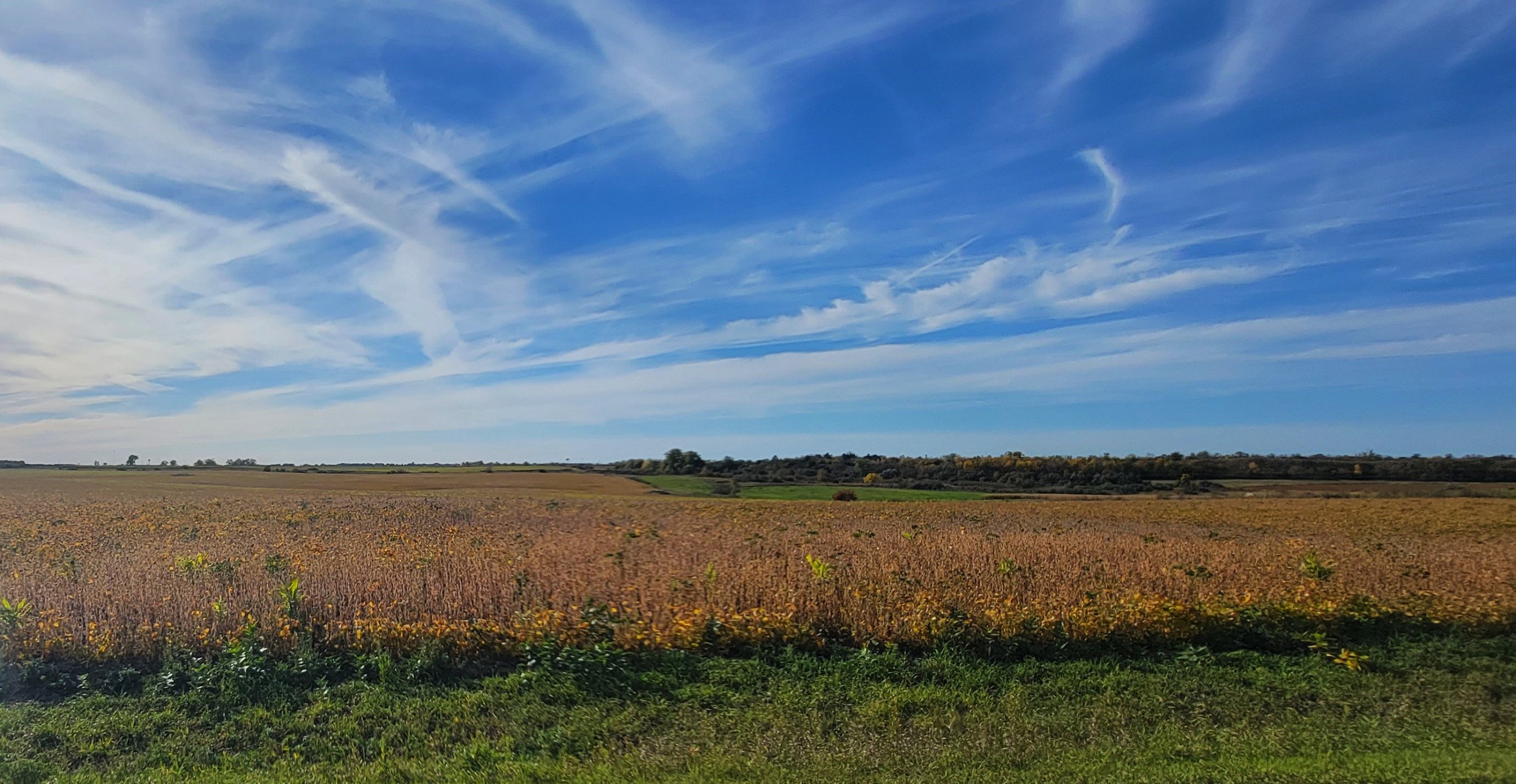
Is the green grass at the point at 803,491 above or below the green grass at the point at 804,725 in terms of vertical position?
above

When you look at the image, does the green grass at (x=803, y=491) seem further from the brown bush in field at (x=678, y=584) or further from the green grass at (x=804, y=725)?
the green grass at (x=804, y=725)

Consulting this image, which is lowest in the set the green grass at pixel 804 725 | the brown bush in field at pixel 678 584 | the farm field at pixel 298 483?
the green grass at pixel 804 725

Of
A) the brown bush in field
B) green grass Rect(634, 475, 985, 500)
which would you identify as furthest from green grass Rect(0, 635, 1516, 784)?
green grass Rect(634, 475, 985, 500)

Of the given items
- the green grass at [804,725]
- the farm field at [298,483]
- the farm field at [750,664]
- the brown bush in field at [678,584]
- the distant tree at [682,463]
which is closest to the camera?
the green grass at [804,725]

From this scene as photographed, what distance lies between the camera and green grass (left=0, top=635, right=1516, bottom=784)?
22.1 feet

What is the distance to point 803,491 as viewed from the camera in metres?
67.8

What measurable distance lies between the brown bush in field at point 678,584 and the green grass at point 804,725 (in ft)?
2.32

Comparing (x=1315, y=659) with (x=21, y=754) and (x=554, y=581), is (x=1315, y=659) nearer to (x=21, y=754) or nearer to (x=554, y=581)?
(x=554, y=581)

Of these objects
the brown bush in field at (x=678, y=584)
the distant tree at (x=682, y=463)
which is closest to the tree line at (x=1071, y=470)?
the distant tree at (x=682, y=463)

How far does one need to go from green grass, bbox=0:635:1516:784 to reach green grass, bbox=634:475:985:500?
4987 centimetres

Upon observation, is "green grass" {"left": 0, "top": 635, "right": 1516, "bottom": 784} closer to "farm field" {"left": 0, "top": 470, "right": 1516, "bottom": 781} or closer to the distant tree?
"farm field" {"left": 0, "top": 470, "right": 1516, "bottom": 781}

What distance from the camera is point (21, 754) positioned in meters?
6.96

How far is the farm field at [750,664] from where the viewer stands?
706 centimetres

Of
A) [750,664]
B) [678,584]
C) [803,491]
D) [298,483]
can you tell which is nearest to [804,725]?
[750,664]
